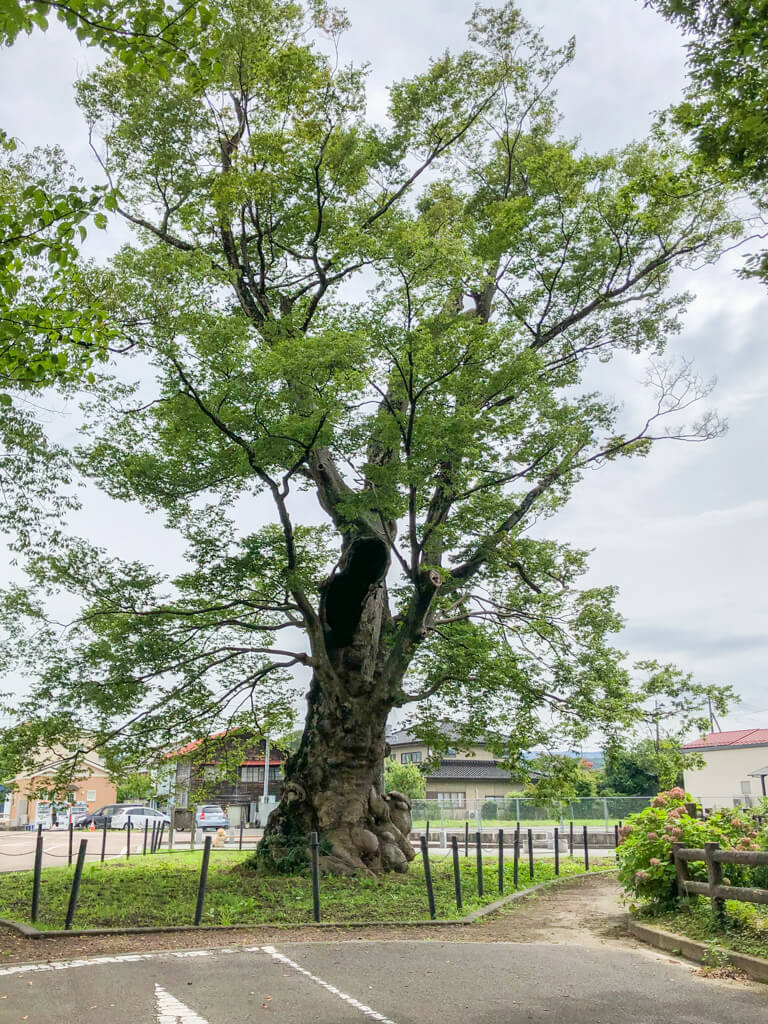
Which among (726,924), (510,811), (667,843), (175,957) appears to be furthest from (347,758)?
(510,811)

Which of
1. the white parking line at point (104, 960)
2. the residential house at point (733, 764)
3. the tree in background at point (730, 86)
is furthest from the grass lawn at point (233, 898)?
the residential house at point (733, 764)

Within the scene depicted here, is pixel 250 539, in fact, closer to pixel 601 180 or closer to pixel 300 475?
pixel 300 475

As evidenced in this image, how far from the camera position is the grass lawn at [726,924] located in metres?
7.67

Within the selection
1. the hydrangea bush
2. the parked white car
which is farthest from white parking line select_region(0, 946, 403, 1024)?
the parked white car

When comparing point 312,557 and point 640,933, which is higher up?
point 312,557

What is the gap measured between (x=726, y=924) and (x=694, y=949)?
22.5 inches

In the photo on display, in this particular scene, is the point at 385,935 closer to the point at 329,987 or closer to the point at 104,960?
the point at 329,987

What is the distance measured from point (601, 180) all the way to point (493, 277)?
2853 mm

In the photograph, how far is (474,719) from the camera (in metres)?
16.2

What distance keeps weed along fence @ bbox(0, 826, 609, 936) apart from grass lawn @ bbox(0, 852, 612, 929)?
1 cm

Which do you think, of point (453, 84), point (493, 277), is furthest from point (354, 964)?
point (453, 84)

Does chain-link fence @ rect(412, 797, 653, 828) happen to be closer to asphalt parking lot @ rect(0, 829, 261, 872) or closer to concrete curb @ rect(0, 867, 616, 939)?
asphalt parking lot @ rect(0, 829, 261, 872)

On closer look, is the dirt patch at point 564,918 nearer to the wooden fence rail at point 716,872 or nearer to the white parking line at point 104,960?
the wooden fence rail at point 716,872

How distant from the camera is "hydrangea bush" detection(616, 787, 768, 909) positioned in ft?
30.8
